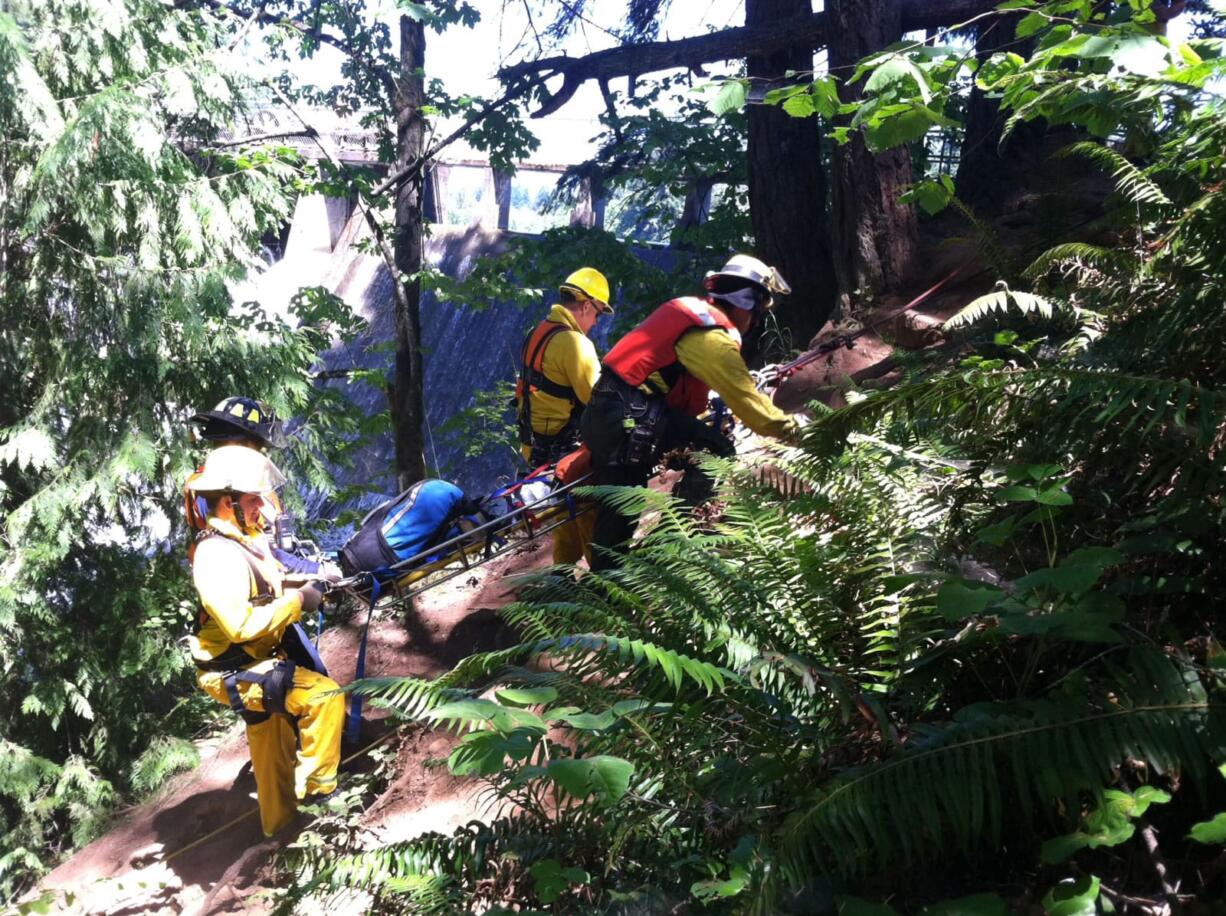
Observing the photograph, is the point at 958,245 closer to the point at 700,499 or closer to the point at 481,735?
the point at 700,499

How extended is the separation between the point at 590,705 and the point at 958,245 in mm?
7068

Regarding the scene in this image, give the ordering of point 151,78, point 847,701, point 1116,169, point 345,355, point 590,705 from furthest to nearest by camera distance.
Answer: point 345,355, point 151,78, point 1116,169, point 590,705, point 847,701

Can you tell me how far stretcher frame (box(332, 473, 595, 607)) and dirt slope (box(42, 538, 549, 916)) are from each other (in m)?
0.66

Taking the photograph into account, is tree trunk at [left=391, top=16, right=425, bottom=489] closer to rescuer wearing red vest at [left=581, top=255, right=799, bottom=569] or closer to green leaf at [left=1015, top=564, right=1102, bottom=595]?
rescuer wearing red vest at [left=581, top=255, right=799, bottom=569]

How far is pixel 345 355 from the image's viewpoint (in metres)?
20.8

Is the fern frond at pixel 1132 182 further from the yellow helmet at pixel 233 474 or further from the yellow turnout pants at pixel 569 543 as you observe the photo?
the yellow helmet at pixel 233 474

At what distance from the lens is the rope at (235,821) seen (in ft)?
19.3

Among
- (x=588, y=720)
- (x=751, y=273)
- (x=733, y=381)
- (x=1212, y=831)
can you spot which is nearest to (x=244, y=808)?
(x=733, y=381)

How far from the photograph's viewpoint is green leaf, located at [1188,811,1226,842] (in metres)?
1.98

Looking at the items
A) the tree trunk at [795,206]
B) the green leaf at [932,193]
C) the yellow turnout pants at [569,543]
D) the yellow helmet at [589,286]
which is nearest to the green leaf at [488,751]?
the green leaf at [932,193]

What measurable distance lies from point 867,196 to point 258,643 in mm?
6029

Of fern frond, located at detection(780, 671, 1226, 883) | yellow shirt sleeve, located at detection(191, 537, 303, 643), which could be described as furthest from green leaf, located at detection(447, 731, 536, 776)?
yellow shirt sleeve, located at detection(191, 537, 303, 643)

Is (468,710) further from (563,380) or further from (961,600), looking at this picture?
(563,380)

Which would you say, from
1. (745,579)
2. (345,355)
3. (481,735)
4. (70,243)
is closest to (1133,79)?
(745,579)
